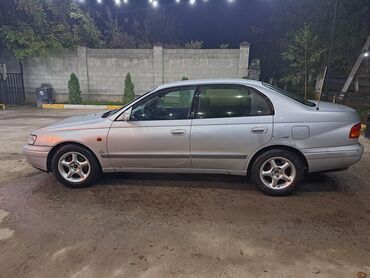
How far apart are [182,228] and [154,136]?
130 cm

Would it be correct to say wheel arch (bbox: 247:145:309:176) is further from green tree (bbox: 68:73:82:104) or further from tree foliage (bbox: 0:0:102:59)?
tree foliage (bbox: 0:0:102:59)

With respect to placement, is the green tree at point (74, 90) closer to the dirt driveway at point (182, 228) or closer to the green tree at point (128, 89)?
→ the green tree at point (128, 89)

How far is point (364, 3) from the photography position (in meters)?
12.6

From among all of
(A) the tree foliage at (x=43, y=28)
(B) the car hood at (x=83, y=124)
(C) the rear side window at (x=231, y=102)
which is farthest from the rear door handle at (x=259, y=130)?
(A) the tree foliage at (x=43, y=28)

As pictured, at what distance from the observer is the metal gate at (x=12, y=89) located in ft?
48.2

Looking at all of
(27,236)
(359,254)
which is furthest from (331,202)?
(27,236)

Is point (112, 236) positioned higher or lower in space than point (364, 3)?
lower

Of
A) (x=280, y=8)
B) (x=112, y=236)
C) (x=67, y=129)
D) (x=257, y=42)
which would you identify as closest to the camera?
(x=112, y=236)

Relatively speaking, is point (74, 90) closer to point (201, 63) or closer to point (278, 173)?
point (201, 63)

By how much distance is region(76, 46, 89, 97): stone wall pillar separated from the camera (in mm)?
14883

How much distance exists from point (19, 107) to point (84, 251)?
13.9 metres

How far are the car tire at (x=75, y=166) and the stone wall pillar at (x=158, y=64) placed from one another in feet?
37.0

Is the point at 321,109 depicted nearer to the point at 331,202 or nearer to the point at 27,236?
the point at 331,202

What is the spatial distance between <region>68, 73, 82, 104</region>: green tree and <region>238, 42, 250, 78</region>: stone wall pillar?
313 inches
